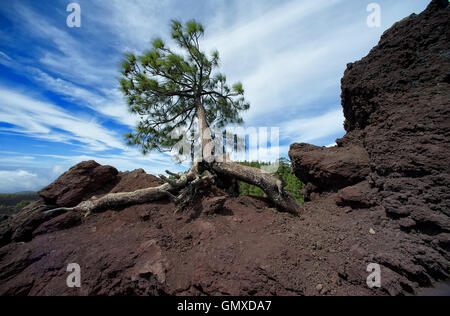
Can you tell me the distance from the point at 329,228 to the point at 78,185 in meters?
5.81

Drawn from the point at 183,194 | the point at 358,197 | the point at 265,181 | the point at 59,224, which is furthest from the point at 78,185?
the point at 358,197

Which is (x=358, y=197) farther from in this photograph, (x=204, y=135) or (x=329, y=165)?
(x=204, y=135)

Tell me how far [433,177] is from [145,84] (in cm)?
611

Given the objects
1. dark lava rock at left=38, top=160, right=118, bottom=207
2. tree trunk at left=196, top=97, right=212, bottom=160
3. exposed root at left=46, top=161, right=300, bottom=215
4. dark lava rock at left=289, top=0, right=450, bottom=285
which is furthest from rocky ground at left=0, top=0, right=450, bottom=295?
tree trunk at left=196, top=97, right=212, bottom=160

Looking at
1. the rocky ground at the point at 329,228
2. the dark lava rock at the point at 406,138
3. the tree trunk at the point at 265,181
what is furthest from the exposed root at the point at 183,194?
the dark lava rock at the point at 406,138

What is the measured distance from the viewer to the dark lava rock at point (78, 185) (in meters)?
4.20

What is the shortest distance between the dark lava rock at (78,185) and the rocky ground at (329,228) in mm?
344

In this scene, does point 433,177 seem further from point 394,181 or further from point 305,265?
point 305,265

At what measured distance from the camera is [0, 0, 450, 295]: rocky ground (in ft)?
6.60

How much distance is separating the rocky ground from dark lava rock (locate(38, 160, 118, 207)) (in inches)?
13.5

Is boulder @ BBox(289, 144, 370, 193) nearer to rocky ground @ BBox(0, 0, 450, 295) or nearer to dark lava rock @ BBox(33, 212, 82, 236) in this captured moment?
rocky ground @ BBox(0, 0, 450, 295)

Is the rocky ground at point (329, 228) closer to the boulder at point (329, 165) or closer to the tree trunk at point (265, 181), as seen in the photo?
the boulder at point (329, 165)

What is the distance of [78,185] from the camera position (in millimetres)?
4348

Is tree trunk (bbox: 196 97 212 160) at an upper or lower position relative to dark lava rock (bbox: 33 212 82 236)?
upper
